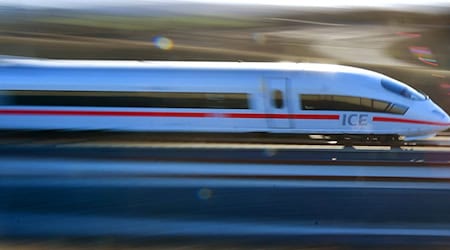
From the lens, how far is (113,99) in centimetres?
1199

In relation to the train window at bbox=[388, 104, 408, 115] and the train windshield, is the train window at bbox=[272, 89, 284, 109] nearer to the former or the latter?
the train windshield

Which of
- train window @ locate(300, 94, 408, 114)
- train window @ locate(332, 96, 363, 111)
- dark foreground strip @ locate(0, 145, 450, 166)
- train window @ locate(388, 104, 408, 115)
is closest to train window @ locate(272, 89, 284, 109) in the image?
train window @ locate(300, 94, 408, 114)

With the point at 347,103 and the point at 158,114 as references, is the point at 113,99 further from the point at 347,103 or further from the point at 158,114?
the point at 347,103

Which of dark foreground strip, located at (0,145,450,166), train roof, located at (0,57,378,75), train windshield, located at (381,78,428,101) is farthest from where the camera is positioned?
train roof, located at (0,57,378,75)

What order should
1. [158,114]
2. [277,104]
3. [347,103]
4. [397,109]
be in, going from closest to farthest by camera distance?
[397,109]
[347,103]
[277,104]
[158,114]

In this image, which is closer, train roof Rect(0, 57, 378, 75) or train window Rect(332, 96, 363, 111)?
train window Rect(332, 96, 363, 111)

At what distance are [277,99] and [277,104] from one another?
10 cm

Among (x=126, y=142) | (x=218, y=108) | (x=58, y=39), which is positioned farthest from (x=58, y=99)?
(x=58, y=39)

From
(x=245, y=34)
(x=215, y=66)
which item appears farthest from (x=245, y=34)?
(x=215, y=66)

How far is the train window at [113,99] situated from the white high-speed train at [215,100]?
0.02m

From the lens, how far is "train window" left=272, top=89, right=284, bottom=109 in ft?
38.6

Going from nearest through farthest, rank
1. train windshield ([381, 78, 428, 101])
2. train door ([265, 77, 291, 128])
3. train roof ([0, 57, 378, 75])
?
train windshield ([381, 78, 428, 101])
train door ([265, 77, 291, 128])
train roof ([0, 57, 378, 75])

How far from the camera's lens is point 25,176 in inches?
276

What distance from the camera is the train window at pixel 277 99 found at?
11.8 meters
